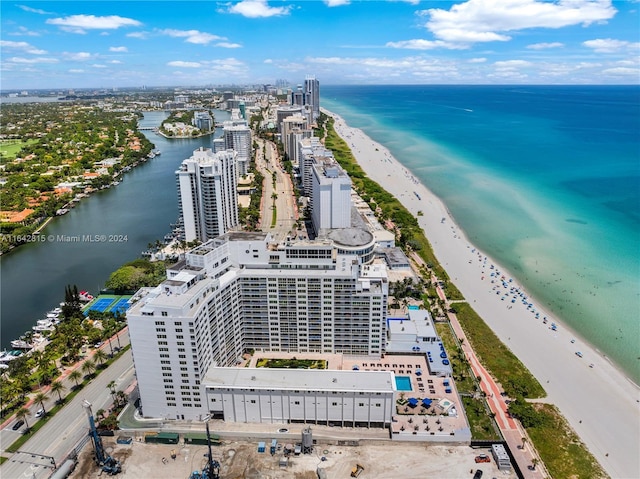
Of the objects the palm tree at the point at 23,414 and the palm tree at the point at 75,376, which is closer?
the palm tree at the point at 23,414

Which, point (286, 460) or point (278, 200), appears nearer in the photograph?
point (286, 460)

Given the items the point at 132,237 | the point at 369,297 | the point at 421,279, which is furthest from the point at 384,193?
the point at 369,297

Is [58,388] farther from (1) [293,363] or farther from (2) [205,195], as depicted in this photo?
(2) [205,195]

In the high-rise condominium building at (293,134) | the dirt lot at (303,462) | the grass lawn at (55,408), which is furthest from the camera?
the high-rise condominium building at (293,134)

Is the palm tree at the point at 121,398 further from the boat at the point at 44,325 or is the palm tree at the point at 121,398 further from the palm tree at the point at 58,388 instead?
the boat at the point at 44,325

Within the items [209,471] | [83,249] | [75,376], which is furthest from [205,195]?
[209,471]

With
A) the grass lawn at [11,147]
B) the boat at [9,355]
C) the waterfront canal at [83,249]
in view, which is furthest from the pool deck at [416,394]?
the grass lawn at [11,147]
